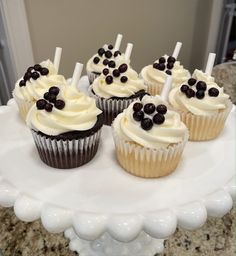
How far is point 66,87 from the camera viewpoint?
34.6 inches

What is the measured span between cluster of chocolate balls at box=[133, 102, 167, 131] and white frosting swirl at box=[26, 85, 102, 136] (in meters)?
0.12

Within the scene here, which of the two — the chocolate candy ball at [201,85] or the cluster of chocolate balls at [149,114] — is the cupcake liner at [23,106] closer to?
the cluster of chocolate balls at [149,114]

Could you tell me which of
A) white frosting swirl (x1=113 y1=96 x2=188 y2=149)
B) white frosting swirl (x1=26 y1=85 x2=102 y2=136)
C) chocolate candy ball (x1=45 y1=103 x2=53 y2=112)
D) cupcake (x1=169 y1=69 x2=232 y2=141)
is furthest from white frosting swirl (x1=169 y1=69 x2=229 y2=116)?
chocolate candy ball (x1=45 y1=103 x2=53 y2=112)

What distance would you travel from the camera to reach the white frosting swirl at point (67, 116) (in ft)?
2.71

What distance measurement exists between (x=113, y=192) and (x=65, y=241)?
0.45 metres

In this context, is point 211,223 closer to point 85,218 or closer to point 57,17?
point 85,218

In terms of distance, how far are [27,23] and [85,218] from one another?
41.1 inches

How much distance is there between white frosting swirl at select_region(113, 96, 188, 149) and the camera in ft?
2.60

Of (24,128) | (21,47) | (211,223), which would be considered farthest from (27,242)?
(21,47)

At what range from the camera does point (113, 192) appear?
0.76 m

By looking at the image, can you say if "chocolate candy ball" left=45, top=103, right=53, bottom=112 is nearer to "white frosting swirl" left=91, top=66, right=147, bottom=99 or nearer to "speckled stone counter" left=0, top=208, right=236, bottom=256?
"white frosting swirl" left=91, top=66, right=147, bottom=99

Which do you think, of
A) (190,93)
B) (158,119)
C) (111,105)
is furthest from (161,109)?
(111,105)

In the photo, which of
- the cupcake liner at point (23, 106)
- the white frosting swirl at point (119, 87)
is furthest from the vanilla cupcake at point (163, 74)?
the cupcake liner at point (23, 106)

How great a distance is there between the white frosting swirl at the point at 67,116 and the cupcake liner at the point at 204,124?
27 cm
